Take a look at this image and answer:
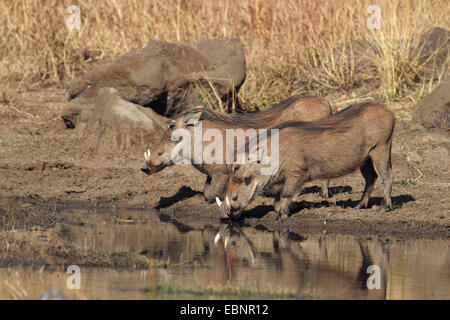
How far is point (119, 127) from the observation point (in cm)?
977

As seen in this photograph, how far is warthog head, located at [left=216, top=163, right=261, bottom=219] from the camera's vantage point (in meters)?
7.34

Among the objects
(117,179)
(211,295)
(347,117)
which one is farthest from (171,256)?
(117,179)

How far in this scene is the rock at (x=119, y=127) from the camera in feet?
31.9

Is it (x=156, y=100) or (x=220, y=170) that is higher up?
(x=156, y=100)

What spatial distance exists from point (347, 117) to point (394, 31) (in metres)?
4.88

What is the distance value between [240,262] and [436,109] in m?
5.42

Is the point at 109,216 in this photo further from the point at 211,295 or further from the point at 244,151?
the point at 211,295

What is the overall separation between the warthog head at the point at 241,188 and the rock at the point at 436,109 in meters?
3.84

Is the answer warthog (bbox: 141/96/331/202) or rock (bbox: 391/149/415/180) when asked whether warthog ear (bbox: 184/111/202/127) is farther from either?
rock (bbox: 391/149/415/180)

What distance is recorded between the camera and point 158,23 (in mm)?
13336

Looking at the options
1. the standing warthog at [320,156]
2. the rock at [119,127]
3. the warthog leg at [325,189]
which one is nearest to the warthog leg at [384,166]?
the standing warthog at [320,156]

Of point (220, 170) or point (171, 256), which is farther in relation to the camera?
point (220, 170)

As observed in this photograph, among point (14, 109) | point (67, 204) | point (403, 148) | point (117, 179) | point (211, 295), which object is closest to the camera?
point (211, 295)

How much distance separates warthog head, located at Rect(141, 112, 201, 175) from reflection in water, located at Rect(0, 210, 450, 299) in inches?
23.6
